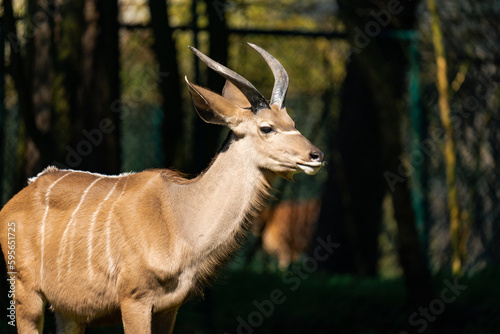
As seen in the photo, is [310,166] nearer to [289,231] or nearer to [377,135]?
[289,231]

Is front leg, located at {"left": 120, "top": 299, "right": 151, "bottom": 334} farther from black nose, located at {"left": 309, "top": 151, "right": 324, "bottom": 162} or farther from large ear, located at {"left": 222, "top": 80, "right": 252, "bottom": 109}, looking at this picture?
large ear, located at {"left": 222, "top": 80, "right": 252, "bottom": 109}

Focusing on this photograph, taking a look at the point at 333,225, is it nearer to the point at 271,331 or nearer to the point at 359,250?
the point at 359,250

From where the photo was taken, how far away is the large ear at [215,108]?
342cm

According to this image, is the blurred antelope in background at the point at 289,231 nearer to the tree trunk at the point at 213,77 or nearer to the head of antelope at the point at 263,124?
the tree trunk at the point at 213,77

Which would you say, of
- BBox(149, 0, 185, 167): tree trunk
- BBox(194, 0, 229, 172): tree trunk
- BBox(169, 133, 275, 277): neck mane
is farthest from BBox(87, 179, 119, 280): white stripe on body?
BBox(194, 0, 229, 172): tree trunk

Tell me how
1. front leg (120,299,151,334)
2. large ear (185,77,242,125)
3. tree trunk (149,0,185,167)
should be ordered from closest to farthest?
front leg (120,299,151,334) → large ear (185,77,242,125) → tree trunk (149,0,185,167)

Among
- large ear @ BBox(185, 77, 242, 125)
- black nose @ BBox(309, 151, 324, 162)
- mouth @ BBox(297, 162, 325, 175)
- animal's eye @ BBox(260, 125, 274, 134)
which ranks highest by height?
large ear @ BBox(185, 77, 242, 125)

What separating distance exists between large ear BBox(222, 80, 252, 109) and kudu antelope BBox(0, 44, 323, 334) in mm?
29

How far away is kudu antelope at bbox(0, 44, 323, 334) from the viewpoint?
3283 mm

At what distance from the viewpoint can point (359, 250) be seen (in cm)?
789

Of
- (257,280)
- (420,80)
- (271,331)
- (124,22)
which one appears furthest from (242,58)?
(271,331)

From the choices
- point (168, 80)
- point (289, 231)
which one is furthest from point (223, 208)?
point (289, 231)

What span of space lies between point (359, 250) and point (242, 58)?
8.08 feet

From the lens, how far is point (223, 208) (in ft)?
11.1
